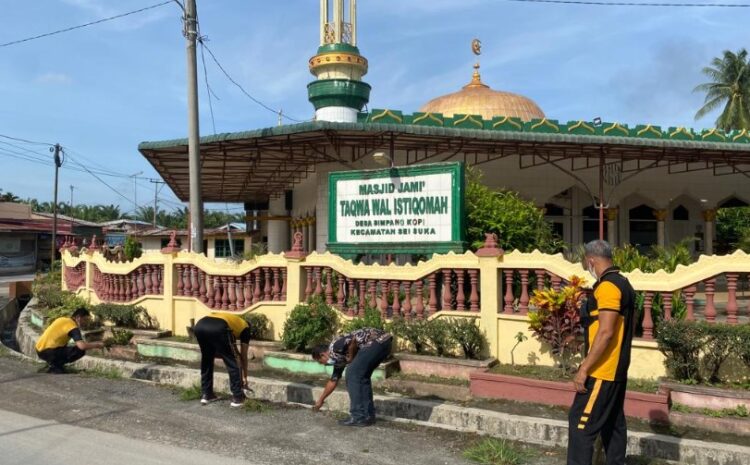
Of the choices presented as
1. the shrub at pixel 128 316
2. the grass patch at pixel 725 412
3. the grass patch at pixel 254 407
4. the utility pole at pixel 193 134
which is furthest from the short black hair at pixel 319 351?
the shrub at pixel 128 316

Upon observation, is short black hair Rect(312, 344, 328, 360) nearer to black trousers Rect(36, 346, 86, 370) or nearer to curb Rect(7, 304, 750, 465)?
curb Rect(7, 304, 750, 465)

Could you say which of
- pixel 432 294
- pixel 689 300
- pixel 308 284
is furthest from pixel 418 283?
pixel 689 300

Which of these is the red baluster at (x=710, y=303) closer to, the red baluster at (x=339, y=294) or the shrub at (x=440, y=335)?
the shrub at (x=440, y=335)

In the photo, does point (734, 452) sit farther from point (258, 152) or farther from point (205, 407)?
point (258, 152)

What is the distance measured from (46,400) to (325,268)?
11.6 feet

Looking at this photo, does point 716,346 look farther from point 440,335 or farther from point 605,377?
point 440,335

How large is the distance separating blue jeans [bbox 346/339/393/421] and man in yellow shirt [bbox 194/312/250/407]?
133cm

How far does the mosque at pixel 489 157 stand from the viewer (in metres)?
11.4

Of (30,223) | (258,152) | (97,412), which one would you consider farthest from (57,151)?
(97,412)

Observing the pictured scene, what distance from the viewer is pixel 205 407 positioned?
20.0 ft

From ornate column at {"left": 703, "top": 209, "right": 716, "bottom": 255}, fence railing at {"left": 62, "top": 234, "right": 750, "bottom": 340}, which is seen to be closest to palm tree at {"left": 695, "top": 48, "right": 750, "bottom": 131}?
ornate column at {"left": 703, "top": 209, "right": 716, "bottom": 255}

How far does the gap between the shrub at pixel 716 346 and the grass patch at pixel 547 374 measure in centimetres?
48

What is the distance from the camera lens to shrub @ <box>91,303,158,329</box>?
30.4ft

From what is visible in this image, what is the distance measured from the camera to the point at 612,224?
1716cm
